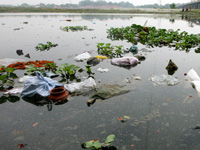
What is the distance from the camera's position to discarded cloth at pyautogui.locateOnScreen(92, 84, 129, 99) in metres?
3.58

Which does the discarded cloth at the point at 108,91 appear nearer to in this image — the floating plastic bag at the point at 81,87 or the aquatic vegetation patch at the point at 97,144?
the floating plastic bag at the point at 81,87

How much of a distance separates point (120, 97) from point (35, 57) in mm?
4647

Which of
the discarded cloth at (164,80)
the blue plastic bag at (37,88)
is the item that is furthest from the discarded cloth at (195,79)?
the blue plastic bag at (37,88)

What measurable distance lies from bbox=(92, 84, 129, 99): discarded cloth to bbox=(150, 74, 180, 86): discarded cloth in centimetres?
101

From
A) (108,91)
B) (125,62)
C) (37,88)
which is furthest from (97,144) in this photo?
(125,62)

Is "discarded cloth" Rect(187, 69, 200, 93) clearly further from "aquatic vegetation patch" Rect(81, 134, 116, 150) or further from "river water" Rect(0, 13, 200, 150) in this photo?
"aquatic vegetation patch" Rect(81, 134, 116, 150)

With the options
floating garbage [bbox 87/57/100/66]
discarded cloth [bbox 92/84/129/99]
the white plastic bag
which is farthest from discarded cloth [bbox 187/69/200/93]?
floating garbage [bbox 87/57/100/66]

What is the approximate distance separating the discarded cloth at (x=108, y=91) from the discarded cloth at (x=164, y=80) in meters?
1.01

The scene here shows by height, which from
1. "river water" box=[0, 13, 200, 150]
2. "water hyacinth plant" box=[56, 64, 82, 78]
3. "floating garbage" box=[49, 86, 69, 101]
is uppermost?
"water hyacinth plant" box=[56, 64, 82, 78]

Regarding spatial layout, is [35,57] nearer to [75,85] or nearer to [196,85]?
[75,85]

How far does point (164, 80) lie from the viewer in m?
4.25

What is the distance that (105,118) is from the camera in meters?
2.87

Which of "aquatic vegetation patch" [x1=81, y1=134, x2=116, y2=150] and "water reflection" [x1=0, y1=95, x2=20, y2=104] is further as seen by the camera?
"water reflection" [x1=0, y1=95, x2=20, y2=104]

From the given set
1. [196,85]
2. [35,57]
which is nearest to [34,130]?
[196,85]
